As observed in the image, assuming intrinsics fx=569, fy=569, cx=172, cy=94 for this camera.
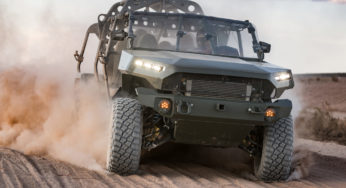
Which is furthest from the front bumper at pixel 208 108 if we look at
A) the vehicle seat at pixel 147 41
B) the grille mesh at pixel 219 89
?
the vehicle seat at pixel 147 41

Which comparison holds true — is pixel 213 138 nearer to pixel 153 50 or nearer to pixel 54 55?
pixel 153 50

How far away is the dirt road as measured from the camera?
6613 millimetres

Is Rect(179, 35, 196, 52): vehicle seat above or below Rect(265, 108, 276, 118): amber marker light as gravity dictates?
above

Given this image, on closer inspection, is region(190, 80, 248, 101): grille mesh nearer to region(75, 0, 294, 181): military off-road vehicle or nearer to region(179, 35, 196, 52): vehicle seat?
region(75, 0, 294, 181): military off-road vehicle

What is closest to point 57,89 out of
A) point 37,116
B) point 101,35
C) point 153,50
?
point 37,116

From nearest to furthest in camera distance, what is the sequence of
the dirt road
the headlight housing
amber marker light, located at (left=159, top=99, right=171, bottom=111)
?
1. the dirt road
2. amber marker light, located at (left=159, top=99, right=171, bottom=111)
3. the headlight housing

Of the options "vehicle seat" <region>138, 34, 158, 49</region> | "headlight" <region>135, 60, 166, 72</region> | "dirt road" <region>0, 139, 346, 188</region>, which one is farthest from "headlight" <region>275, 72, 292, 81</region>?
"vehicle seat" <region>138, 34, 158, 49</region>

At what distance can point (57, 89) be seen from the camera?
1133 cm

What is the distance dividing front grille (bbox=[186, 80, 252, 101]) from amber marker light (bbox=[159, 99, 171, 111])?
30cm

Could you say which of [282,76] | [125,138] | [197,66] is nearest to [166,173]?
[125,138]

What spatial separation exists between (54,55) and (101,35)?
354 cm

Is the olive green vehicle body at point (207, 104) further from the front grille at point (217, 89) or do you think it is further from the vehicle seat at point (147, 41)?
the vehicle seat at point (147, 41)

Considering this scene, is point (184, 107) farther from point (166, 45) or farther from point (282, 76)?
point (166, 45)

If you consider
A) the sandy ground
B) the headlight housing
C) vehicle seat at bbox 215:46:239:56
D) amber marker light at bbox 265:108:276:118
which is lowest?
the sandy ground
